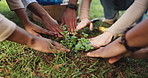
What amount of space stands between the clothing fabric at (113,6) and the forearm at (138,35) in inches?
71.1

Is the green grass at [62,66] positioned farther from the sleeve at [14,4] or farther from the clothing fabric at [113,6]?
the clothing fabric at [113,6]

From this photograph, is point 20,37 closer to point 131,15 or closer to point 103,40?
point 103,40

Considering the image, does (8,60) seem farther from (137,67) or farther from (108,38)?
(137,67)

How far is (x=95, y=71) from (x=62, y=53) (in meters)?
0.37

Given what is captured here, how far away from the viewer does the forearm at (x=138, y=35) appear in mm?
966

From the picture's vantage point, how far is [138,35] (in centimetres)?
101

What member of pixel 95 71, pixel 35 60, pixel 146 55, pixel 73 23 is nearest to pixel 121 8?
pixel 73 23

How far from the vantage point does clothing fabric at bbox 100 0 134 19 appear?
2.73 m

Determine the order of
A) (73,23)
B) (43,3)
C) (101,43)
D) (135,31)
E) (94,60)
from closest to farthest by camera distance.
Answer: (135,31) → (94,60) → (101,43) → (73,23) → (43,3)

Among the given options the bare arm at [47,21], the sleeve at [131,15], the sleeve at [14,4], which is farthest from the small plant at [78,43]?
the sleeve at [14,4]

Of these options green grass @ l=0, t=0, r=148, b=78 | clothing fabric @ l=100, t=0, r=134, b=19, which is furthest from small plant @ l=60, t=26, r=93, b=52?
clothing fabric @ l=100, t=0, r=134, b=19

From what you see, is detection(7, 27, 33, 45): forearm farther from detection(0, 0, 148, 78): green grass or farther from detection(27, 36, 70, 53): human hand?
detection(0, 0, 148, 78): green grass

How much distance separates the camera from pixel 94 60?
1.54 m

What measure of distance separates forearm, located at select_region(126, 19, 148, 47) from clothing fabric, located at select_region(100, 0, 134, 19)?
180 centimetres
